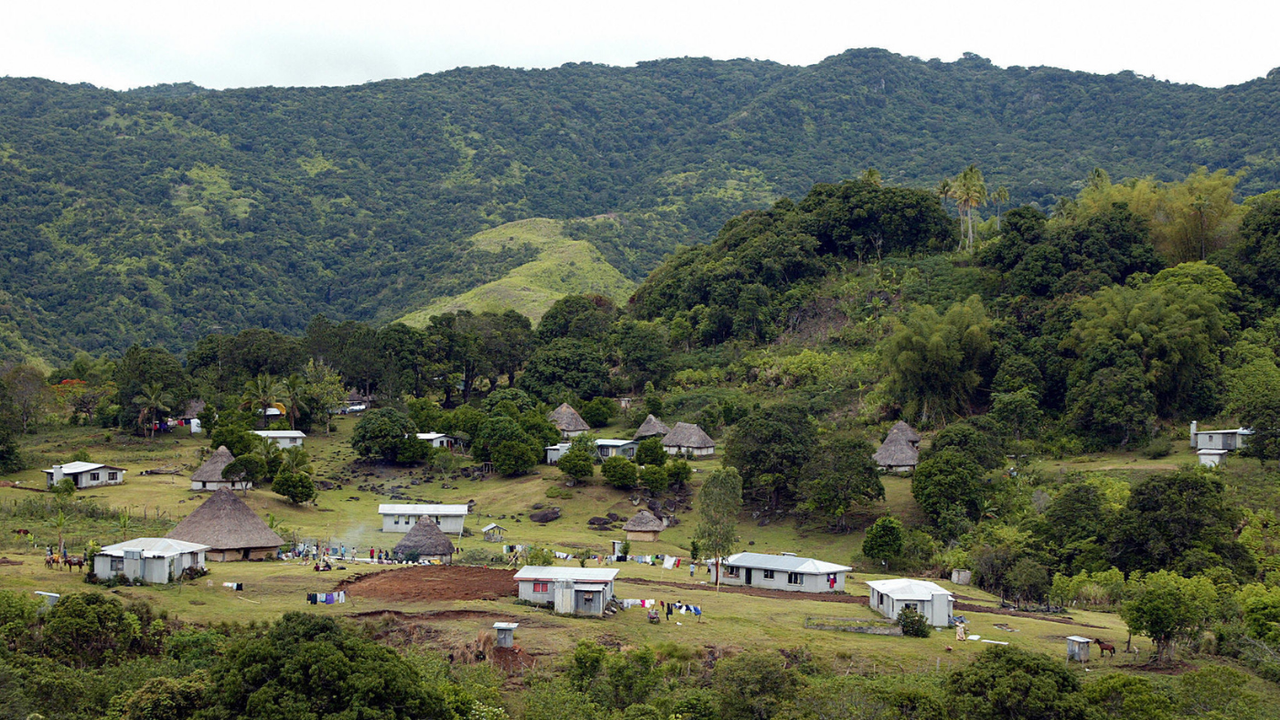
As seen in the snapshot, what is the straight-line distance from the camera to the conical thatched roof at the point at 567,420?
7725 cm

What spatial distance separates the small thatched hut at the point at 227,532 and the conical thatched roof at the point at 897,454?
33865 millimetres

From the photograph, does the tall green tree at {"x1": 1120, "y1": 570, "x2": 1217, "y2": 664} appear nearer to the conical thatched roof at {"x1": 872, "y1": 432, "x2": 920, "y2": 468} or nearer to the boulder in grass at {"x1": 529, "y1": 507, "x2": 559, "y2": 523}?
the conical thatched roof at {"x1": 872, "y1": 432, "x2": 920, "y2": 468}

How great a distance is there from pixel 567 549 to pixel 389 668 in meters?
24.2

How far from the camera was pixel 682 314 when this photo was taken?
3794 inches

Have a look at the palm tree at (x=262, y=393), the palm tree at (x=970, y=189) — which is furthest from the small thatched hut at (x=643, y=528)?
the palm tree at (x=970, y=189)

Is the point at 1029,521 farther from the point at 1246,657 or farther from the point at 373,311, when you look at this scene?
the point at 373,311

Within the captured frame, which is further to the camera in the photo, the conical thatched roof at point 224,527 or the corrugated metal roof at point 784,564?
the conical thatched roof at point 224,527

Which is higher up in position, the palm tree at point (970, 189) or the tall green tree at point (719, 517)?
the palm tree at point (970, 189)

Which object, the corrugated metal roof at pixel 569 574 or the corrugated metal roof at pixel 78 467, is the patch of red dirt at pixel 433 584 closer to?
the corrugated metal roof at pixel 569 574

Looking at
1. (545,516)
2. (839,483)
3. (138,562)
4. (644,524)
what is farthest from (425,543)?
(839,483)

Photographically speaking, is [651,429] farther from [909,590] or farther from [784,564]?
[909,590]

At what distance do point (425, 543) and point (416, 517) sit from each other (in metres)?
7.00

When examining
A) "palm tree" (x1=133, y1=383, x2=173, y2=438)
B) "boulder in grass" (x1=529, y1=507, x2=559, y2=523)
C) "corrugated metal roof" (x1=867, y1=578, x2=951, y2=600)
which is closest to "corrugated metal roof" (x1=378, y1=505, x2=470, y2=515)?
"boulder in grass" (x1=529, y1=507, x2=559, y2=523)

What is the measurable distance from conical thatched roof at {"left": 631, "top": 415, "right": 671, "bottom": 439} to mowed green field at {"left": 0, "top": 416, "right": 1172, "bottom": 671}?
7896mm
